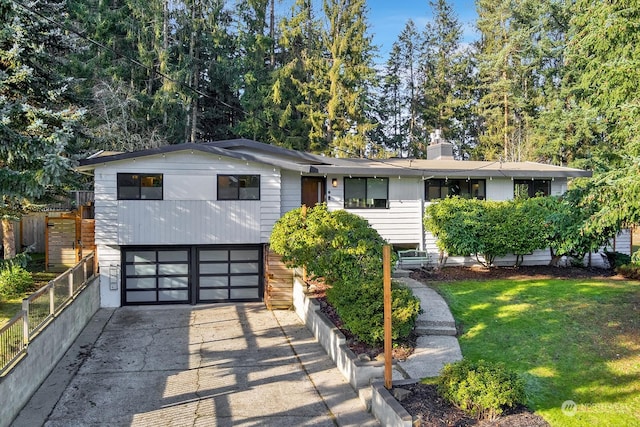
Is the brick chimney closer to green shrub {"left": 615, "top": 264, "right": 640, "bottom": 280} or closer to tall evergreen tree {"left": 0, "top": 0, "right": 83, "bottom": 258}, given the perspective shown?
green shrub {"left": 615, "top": 264, "right": 640, "bottom": 280}

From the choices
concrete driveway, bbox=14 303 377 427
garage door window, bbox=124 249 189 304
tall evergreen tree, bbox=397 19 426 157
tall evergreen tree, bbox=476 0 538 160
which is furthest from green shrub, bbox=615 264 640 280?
tall evergreen tree, bbox=397 19 426 157

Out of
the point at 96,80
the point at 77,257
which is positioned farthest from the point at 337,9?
the point at 77,257

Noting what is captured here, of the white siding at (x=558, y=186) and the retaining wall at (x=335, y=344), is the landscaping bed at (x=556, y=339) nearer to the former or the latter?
the retaining wall at (x=335, y=344)

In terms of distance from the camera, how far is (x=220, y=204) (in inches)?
520

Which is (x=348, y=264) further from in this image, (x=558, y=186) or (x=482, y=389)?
(x=558, y=186)

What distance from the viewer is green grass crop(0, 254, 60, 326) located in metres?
10.4

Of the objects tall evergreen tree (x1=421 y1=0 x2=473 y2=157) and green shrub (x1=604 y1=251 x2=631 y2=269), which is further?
tall evergreen tree (x1=421 y1=0 x2=473 y2=157)

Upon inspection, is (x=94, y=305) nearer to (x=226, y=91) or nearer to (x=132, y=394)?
(x=132, y=394)

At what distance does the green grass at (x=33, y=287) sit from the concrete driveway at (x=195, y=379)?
1723 mm

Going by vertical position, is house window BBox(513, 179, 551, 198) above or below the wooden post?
above

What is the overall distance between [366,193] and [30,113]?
982cm

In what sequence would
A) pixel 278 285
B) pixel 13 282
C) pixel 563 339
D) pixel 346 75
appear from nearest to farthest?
pixel 563 339
pixel 13 282
pixel 278 285
pixel 346 75

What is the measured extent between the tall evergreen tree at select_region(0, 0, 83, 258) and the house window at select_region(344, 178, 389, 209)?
8.18 meters

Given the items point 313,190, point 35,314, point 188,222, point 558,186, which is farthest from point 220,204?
point 558,186
